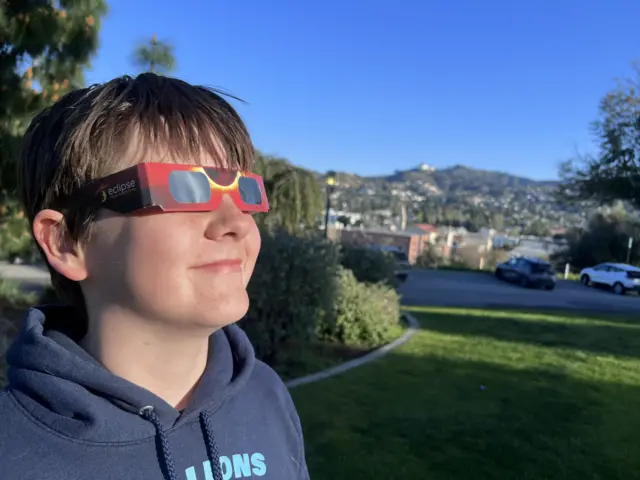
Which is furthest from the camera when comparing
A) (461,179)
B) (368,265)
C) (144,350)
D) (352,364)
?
(461,179)

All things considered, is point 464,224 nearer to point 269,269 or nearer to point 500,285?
point 500,285

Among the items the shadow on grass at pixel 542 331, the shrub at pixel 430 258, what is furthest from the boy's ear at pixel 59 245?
the shrub at pixel 430 258

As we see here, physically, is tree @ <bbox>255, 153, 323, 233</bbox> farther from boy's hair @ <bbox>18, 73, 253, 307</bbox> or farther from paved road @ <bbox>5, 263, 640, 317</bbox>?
boy's hair @ <bbox>18, 73, 253, 307</bbox>

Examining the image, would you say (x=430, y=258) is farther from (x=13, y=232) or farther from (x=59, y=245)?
(x=59, y=245)

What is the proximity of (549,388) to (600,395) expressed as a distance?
0.53 meters

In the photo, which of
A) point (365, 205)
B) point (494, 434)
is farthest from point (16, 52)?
point (365, 205)

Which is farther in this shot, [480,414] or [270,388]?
[480,414]

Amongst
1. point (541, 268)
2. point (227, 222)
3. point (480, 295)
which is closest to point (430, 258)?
point (541, 268)

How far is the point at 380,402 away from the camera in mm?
5836

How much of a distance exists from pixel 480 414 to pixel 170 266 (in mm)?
5064

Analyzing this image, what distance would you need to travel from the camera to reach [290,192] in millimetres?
16875

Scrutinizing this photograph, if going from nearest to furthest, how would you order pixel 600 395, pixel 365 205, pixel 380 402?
pixel 380 402, pixel 600 395, pixel 365 205

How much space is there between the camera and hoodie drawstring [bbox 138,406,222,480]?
1.17 m

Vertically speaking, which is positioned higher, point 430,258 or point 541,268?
point 541,268
